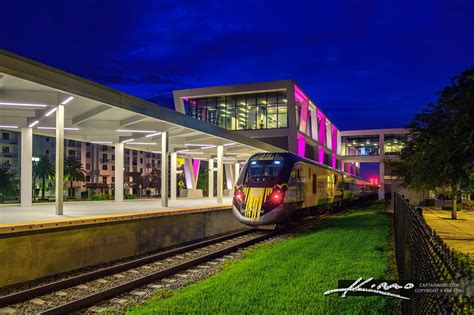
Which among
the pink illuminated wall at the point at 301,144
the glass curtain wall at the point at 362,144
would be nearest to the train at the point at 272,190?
the pink illuminated wall at the point at 301,144

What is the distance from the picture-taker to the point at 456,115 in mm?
11758

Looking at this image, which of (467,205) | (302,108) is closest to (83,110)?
(467,205)

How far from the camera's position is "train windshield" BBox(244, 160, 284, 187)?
18578 mm

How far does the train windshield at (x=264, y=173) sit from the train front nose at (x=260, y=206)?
0.33m

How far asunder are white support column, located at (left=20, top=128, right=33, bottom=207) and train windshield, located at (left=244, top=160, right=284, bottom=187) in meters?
8.99

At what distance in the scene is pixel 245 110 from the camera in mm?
55938

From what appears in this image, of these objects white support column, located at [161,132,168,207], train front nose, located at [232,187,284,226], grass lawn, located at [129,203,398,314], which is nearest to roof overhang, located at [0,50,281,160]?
white support column, located at [161,132,168,207]

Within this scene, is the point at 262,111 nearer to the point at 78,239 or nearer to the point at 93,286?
the point at 78,239

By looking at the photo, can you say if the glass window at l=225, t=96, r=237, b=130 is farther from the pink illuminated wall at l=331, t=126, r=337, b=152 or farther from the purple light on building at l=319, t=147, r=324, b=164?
the pink illuminated wall at l=331, t=126, r=337, b=152

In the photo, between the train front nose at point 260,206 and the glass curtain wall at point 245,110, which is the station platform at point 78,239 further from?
the glass curtain wall at point 245,110

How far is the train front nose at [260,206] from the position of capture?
1797cm

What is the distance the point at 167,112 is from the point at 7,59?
845 centimetres

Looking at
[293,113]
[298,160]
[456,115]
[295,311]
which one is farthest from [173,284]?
[293,113]

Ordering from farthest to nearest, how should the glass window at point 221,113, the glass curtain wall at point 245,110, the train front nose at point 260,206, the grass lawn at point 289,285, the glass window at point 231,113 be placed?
the glass window at point 221,113, the glass window at point 231,113, the glass curtain wall at point 245,110, the train front nose at point 260,206, the grass lawn at point 289,285
